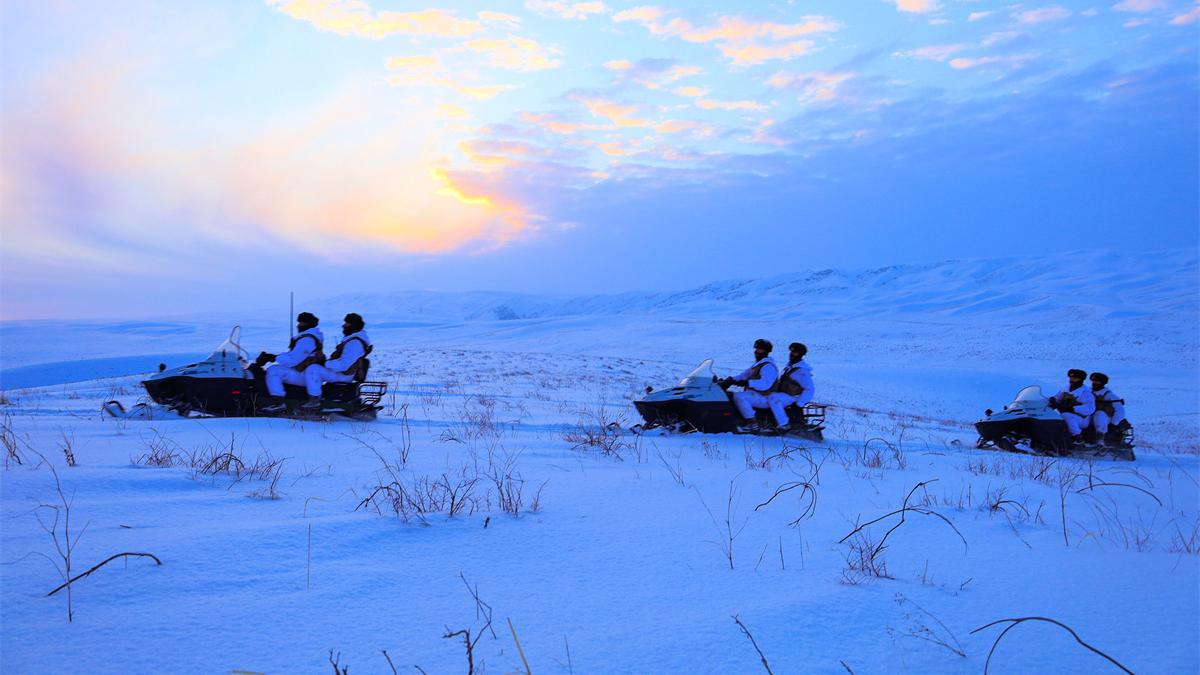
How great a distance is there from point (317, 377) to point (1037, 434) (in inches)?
457

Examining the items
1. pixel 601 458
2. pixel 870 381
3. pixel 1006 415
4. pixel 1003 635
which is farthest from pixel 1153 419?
pixel 1003 635

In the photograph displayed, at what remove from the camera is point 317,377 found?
1024 centimetres

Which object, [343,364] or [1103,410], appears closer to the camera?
[343,364]

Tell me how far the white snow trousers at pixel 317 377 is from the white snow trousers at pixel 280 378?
5.0 inches

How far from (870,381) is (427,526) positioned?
3499cm

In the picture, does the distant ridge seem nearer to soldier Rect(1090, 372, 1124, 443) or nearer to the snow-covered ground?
soldier Rect(1090, 372, 1124, 443)

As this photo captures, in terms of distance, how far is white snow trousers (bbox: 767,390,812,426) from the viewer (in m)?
11.0

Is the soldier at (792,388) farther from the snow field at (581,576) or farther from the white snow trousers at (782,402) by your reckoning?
the snow field at (581,576)

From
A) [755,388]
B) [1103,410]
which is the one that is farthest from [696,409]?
[1103,410]

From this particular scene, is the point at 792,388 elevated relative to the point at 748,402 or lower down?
elevated

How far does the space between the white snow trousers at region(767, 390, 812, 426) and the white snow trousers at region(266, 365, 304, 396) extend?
6.95 metres

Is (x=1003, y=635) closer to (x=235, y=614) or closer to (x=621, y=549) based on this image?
(x=621, y=549)

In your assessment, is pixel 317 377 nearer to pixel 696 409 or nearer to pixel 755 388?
pixel 696 409

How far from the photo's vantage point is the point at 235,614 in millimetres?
2523
